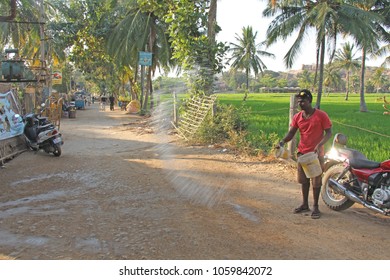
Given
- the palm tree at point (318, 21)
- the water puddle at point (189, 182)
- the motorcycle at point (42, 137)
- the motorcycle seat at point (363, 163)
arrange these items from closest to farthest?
the motorcycle seat at point (363, 163)
the water puddle at point (189, 182)
the motorcycle at point (42, 137)
the palm tree at point (318, 21)

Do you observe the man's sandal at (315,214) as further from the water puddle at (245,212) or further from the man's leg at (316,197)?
the water puddle at (245,212)

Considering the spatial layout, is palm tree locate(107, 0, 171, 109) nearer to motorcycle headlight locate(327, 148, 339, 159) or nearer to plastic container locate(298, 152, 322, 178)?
motorcycle headlight locate(327, 148, 339, 159)

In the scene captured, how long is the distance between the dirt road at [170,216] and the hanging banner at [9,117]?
2.47 feet

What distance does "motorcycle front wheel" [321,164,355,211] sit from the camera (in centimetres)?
481

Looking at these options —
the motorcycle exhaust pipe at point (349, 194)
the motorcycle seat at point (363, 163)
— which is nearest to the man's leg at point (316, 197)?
the motorcycle exhaust pipe at point (349, 194)

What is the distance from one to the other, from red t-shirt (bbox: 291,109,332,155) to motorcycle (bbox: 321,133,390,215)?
1.74ft

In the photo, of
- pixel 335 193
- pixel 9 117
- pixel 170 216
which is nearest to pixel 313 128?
pixel 335 193

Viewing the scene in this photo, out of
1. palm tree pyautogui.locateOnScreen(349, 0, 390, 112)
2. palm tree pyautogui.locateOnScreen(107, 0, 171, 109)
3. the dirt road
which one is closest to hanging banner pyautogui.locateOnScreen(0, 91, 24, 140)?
the dirt road

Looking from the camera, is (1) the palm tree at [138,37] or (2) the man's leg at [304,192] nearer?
(2) the man's leg at [304,192]

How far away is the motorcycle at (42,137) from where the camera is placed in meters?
8.89

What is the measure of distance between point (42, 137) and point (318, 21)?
56.4 ft

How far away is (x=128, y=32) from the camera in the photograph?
21.5 m

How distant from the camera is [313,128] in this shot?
15.2ft

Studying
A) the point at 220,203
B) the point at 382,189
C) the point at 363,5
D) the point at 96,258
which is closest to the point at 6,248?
the point at 96,258
